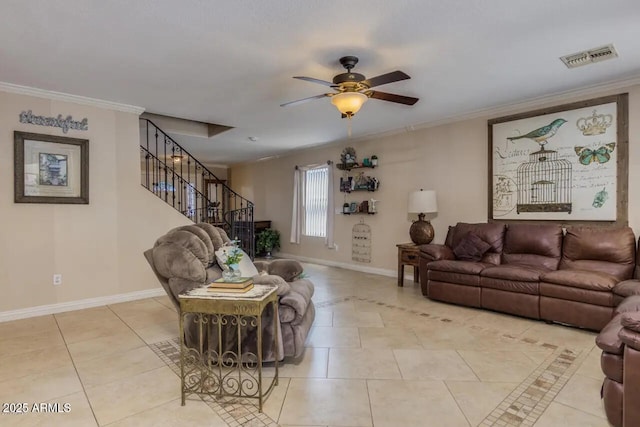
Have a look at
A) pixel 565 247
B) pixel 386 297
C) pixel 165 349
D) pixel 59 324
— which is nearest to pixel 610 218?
pixel 565 247

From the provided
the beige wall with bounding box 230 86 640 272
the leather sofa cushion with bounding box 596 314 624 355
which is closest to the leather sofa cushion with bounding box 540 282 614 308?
the beige wall with bounding box 230 86 640 272

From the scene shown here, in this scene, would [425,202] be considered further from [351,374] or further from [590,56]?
[351,374]

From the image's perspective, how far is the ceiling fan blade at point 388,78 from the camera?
8.74 feet

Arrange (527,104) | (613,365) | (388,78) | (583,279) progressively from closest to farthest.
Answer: (613,365), (388,78), (583,279), (527,104)

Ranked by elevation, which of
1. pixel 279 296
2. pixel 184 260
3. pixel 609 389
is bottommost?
pixel 609 389

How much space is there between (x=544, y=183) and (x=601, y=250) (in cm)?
103

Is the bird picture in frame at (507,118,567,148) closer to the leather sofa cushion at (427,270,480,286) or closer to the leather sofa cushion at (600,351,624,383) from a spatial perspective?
the leather sofa cushion at (427,270,480,286)

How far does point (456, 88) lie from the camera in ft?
12.7

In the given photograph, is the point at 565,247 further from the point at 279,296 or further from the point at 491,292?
the point at 279,296

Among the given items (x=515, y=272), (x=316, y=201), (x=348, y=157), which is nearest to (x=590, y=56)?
(x=515, y=272)

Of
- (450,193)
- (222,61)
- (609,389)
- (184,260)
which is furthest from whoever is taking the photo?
(450,193)

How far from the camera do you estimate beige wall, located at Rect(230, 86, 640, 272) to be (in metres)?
4.65

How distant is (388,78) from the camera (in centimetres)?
274

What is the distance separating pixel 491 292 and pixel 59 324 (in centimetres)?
462
